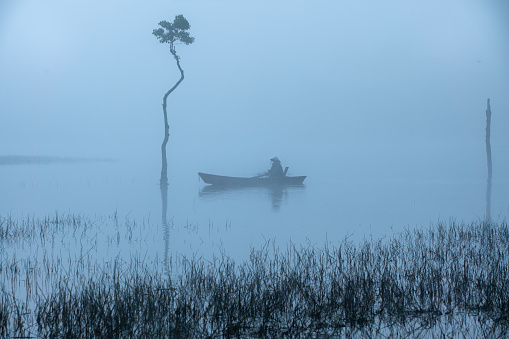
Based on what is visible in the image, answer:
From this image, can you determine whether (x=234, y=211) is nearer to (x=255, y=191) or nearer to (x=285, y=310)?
(x=255, y=191)

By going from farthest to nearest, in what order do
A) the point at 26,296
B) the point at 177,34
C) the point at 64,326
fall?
the point at 177,34 → the point at 26,296 → the point at 64,326

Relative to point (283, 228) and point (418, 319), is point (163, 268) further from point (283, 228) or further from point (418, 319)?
point (283, 228)

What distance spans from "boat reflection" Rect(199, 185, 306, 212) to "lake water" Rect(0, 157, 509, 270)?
0.19 ft

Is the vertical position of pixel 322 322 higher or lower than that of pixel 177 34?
lower

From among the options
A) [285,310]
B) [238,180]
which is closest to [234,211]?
[238,180]

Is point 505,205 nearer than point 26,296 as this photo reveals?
No

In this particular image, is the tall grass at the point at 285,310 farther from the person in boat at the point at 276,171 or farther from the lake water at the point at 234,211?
the person in boat at the point at 276,171

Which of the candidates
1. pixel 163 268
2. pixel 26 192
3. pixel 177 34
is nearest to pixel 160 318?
pixel 163 268

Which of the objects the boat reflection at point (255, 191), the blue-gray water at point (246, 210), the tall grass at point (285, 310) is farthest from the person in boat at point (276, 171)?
the tall grass at point (285, 310)

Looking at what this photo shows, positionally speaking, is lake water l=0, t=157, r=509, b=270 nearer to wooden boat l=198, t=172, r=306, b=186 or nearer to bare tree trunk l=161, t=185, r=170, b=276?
bare tree trunk l=161, t=185, r=170, b=276

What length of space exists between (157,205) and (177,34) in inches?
504

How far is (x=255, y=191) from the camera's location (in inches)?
1187

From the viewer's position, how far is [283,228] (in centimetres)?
1686

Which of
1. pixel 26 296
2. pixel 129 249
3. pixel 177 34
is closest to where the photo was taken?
pixel 26 296
